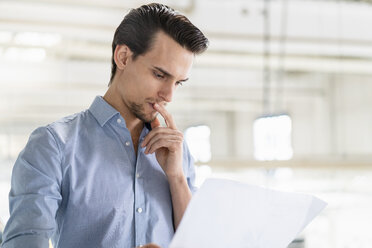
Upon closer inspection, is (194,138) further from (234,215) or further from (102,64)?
(234,215)

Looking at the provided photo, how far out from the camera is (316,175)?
6891 millimetres

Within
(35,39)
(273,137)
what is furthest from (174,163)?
(273,137)

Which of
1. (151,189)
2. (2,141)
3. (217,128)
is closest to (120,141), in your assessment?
(151,189)

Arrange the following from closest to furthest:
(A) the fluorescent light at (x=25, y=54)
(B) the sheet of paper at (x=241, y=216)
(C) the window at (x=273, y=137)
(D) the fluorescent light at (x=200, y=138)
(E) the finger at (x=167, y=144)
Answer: (B) the sheet of paper at (x=241, y=216) < (E) the finger at (x=167, y=144) < (A) the fluorescent light at (x=25, y=54) < (C) the window at (x=273, y=137) < (D) the fluorescent light at (x=200, y=138)

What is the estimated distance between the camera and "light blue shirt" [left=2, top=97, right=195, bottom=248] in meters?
0.99

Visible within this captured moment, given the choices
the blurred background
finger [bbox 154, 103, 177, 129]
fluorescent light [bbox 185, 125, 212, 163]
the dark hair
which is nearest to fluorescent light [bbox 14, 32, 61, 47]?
the blurred background

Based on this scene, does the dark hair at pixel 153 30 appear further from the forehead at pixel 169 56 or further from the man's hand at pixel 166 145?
the man's hand at pixel 166 145

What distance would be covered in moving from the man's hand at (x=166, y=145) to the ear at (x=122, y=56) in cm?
13

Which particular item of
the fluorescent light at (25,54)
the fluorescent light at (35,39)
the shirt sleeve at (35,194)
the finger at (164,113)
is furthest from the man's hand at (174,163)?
the fluorescent light at (25,54)

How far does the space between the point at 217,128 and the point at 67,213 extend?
6.97m

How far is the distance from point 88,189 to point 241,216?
12.7 inches

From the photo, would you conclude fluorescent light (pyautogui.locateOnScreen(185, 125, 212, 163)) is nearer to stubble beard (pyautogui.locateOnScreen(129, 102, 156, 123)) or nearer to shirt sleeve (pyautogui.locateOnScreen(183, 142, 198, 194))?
shirt sleeve (pyautogui.locateOnScreen(183, 142, 198, 194))

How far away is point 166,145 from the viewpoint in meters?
1.18

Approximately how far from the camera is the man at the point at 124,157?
3.43 ft
